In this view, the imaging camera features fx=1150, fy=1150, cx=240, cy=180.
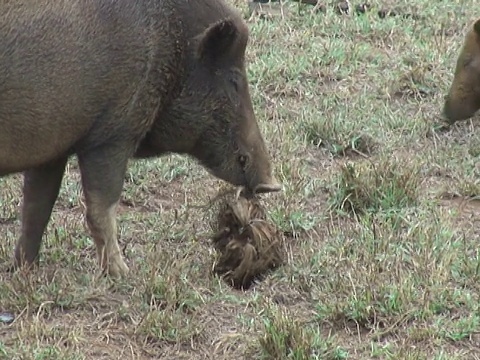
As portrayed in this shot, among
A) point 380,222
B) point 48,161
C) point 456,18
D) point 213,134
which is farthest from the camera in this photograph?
point 456,18

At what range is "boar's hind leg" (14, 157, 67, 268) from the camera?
19.1 feet

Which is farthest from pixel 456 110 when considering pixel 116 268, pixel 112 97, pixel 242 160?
pixel 112 97

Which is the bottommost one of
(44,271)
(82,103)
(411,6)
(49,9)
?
Answer: (411,6)

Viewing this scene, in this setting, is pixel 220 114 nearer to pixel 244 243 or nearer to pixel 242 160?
pixel 242 160

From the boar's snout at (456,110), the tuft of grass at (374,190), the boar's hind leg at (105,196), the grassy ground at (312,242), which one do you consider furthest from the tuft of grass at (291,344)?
the boar's snout at (456,110)

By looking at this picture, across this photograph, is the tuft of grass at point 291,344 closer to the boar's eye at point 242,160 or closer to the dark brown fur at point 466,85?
the boar's eye at point 242,160

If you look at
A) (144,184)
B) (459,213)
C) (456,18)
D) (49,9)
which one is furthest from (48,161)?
(456,18)

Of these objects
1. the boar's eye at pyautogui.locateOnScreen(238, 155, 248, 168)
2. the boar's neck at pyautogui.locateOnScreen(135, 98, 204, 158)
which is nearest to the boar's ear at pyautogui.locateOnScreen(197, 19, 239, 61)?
the boar's neck at pyautogui.locateOnScreen(135, 98, 204, 158)

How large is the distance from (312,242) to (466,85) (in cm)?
258

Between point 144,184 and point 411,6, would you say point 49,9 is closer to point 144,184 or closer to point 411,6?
point 144,184

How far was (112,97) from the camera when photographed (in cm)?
534

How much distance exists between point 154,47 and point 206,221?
1.38 metres

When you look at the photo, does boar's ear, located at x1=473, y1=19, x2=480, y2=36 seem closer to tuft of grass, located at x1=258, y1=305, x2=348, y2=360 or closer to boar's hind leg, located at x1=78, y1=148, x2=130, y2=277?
boar's hind leg, located at x1=78, y1=148, x2=130, y2=277

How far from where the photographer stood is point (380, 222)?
638cm
